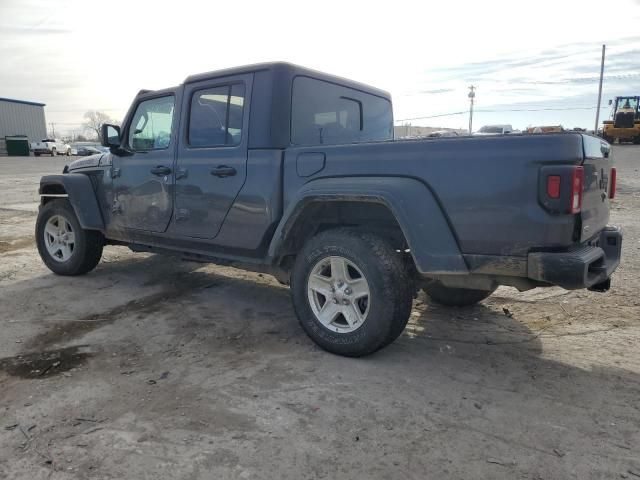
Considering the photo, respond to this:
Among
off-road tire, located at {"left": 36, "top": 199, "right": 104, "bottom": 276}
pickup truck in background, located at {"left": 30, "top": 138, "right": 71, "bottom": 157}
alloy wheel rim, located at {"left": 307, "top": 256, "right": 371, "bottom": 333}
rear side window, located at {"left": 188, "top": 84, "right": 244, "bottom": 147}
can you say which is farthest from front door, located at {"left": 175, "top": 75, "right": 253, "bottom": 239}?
pickup truck in background, located at {"left": 30, "top": 138, "right": 71, "bottom": 157}

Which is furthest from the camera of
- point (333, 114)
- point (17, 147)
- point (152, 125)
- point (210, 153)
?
point (17, 147)

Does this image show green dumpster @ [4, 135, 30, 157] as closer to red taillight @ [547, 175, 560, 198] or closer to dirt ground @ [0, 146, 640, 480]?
dirt ground @ [0, 146, 640, 480]

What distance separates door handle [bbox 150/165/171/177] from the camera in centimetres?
453

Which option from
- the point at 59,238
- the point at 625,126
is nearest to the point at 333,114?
the point at 59,238


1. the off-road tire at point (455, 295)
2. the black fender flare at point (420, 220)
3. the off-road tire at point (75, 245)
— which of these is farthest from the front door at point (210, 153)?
the off-road tire at point (455, 295)

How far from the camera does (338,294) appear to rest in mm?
3504

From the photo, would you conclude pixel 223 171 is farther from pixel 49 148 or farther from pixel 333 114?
pixel 49 148

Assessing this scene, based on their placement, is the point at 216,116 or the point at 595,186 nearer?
the point at 595,186

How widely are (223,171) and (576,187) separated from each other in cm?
259

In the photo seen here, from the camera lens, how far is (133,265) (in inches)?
251

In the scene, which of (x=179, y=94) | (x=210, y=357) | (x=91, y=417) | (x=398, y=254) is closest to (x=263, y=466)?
(x=91, y=417)

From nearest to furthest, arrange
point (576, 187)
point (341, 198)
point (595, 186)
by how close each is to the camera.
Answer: point (576, 187) < point (595, 186) < point (341, 198)

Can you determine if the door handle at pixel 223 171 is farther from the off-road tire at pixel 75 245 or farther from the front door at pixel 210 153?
the off-road tire at pixel 75 245

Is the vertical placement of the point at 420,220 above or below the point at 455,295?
above
